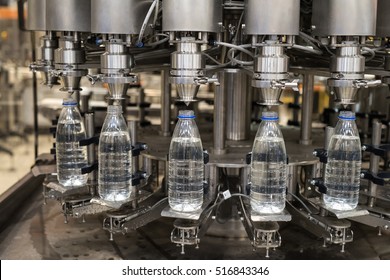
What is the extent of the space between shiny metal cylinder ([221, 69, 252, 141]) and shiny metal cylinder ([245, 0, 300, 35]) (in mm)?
503

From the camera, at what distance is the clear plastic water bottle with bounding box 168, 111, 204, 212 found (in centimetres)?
152

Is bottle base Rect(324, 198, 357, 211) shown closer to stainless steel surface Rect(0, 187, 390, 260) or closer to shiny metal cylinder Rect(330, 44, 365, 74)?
stainless steel surface Rect(0, 187, 390, 260)

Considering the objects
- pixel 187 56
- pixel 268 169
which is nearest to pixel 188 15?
pixel 187 56

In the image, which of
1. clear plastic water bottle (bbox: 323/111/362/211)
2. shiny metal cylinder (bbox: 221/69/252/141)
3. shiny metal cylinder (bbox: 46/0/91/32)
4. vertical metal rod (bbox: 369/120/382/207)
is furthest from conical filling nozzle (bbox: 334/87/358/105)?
shiny metal cylinder (bbox: 46/0/91/32)

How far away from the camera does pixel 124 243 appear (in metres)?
1.85

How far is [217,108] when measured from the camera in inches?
69.0

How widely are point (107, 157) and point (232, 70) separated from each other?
0.47 m

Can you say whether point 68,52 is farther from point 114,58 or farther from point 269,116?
point 269,116

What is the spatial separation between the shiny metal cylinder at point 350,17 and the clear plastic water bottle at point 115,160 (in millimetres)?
655

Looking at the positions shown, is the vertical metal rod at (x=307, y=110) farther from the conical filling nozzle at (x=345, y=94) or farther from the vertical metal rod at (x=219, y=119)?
the conical filling nozzle at (x=345, y=94)

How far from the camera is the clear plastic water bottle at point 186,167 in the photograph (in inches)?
60.0

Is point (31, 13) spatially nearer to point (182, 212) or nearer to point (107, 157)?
point (107, 157)

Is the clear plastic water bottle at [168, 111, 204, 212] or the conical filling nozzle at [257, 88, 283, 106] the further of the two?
the clear plastic water bottle at [168, 111, 204, 212]

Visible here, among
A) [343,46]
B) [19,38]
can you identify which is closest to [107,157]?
[343,46]
